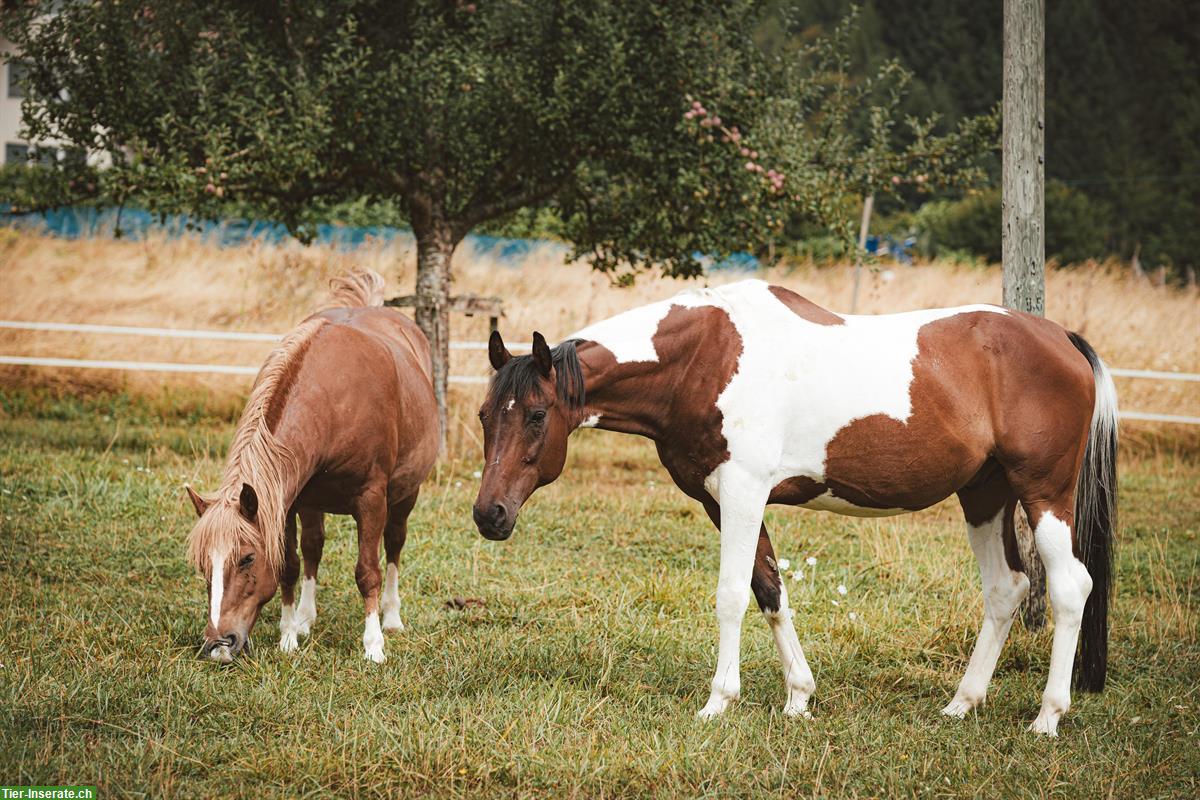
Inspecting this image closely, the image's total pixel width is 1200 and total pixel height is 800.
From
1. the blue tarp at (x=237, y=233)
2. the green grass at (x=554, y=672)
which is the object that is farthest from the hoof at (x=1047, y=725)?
the blue tarp at (x=237, y=233)

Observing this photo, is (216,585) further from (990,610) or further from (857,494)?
(990,610)

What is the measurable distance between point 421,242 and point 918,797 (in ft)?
24.8

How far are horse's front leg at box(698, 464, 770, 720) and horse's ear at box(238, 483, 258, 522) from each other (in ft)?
6.09

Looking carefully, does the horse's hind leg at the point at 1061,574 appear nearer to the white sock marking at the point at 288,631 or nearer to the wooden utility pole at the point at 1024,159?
the wooden utility pole at the point at 1024,159

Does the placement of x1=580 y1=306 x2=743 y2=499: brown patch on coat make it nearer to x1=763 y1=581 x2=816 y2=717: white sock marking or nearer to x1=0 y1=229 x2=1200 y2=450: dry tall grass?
x1=763 y1=581 x2=816 y2=717: white sock marking

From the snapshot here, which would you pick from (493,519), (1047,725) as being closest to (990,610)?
(1047,725)

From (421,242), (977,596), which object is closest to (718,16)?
(421,242)

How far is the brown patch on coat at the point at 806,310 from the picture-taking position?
4590 mm

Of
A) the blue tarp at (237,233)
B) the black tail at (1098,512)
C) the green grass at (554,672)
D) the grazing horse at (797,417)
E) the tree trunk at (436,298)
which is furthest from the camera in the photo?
the blue tarp at (237,233)

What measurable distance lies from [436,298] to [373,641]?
5187 millimetres

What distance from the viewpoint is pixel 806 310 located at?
15.2ft

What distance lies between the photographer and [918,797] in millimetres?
3719

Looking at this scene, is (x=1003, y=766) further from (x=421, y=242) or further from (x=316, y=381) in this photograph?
(x=421, y=242)

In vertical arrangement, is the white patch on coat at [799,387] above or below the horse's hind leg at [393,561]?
above
